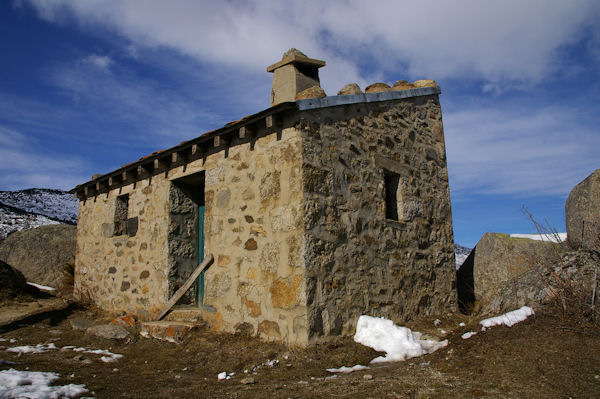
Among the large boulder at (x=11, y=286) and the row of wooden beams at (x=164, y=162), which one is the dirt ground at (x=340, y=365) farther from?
the large boulder at (x=11, y=286)

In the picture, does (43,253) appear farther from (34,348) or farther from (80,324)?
(34,348)

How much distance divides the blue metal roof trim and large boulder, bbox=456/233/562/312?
119 inches

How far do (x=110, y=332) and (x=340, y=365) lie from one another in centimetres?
377

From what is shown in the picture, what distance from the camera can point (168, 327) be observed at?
6.22 meters

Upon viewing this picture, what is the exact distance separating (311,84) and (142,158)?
3291mm

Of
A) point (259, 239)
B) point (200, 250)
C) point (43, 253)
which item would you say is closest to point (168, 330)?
point (200, 250)

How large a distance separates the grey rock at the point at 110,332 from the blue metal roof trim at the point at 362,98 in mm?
4268

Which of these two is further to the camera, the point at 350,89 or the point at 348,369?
the point at 350,89

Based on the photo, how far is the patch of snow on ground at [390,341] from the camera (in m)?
5.10

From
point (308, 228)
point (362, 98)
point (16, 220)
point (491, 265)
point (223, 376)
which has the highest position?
point (362, 98)

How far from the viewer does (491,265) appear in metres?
8.12

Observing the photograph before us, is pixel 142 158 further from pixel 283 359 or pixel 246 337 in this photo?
pixel 283 359

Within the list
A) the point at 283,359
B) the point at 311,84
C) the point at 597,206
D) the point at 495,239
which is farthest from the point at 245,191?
the point at 597,206

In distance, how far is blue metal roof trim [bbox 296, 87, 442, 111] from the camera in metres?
5.57
